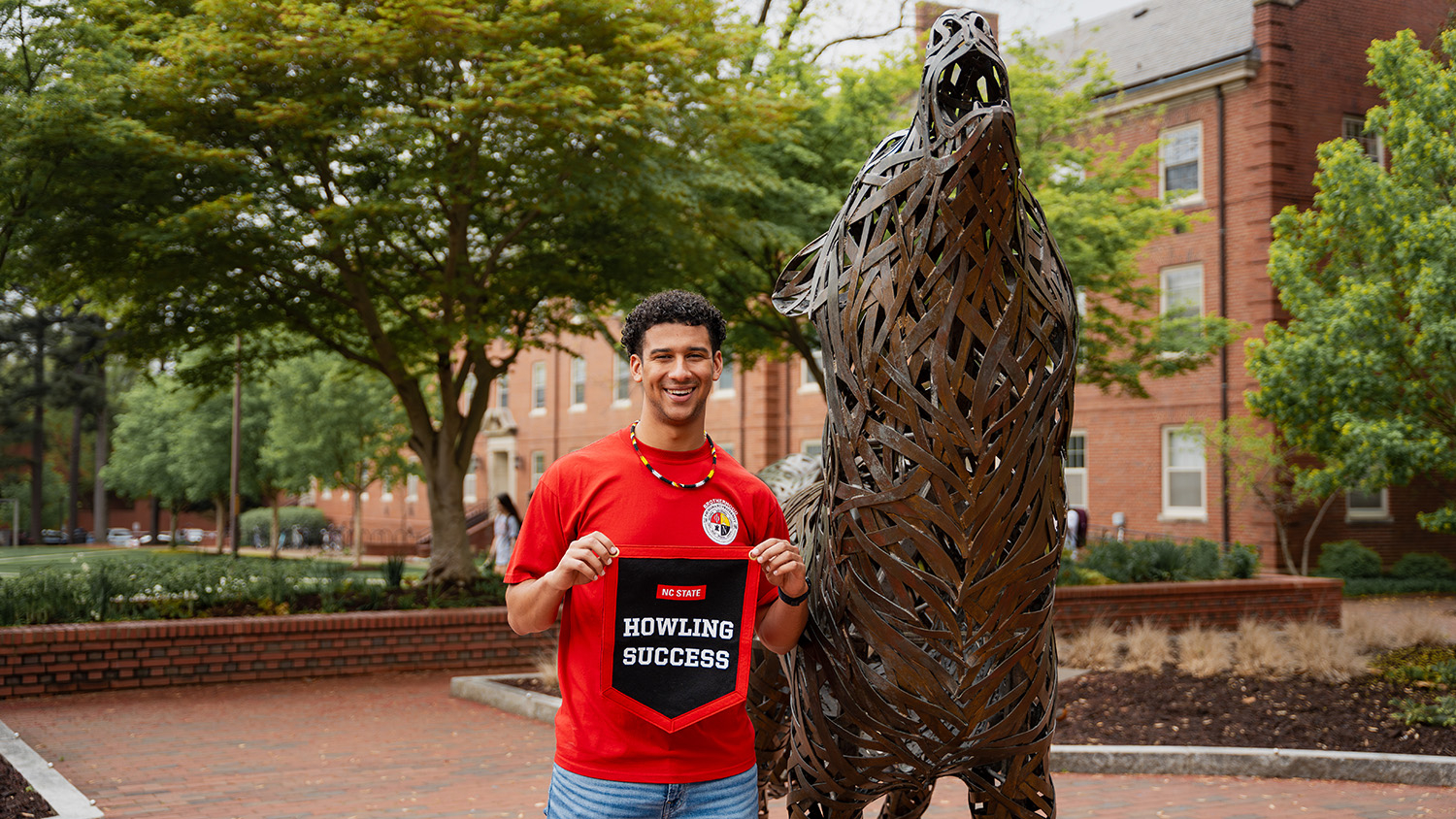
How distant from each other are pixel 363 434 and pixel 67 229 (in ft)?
60.8

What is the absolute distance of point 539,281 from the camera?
13508mm

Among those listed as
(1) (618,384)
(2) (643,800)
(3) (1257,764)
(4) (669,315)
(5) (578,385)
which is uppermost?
(5) (578,385)

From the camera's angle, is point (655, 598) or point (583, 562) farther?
point (655, 598)

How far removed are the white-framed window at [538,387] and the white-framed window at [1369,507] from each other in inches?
1055

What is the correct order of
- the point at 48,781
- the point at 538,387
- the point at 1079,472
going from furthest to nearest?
1. the point at 538,387
2. the point at 1079,472
3. the point at 48,781

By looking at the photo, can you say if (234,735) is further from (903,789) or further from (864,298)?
(864,298)

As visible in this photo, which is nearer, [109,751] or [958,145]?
[958,145]

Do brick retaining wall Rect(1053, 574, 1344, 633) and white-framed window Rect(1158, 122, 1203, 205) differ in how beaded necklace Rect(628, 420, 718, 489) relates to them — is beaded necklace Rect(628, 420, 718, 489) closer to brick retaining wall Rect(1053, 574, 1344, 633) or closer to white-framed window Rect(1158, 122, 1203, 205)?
brick retaining wall Rect(1053, 574, 1344, 633)

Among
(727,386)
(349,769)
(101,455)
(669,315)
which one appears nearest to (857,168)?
(349,769)

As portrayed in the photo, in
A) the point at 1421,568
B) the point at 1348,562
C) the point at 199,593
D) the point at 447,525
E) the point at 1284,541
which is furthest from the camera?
the point at 1421,568

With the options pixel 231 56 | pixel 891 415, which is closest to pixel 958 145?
pixel 891 415

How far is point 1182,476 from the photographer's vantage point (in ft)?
79.7

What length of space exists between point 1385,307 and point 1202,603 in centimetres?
609

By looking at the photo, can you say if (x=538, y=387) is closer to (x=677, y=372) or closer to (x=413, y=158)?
(x=413, y=158)
